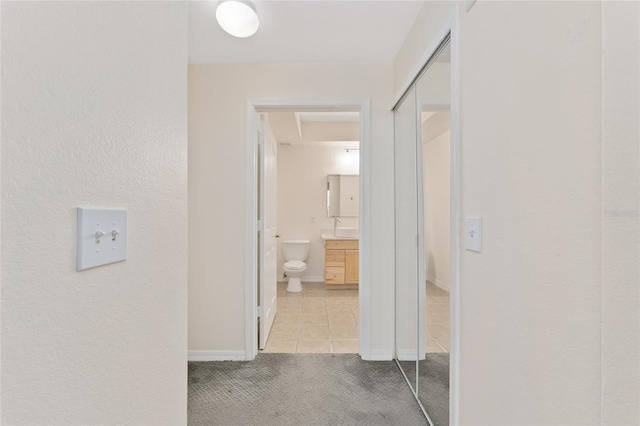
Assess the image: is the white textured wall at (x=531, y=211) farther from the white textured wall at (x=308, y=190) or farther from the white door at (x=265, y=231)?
the white textured wall at (x=308, y=190)

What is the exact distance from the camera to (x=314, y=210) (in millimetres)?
5035

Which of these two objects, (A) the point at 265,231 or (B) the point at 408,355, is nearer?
(B) the point at 408,355

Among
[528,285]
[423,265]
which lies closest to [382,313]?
[423,265]

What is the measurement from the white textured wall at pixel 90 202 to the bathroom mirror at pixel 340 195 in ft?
13.6

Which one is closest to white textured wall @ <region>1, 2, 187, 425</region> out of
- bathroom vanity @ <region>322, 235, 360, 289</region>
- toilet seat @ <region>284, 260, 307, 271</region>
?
toilet seat @ <region>284, 260, 307, 271</region>

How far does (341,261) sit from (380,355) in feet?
7.00

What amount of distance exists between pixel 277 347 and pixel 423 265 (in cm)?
152

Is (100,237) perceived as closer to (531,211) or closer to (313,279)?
(531,211)

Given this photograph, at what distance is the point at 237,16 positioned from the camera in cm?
168

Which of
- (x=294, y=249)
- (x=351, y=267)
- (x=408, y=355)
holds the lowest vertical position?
(x=408, y=355)

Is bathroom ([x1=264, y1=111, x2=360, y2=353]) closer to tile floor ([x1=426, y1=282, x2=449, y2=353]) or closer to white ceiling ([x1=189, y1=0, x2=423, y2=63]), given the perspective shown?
white ceiling ([x1=189, y1=0, x2=423, y2=63])

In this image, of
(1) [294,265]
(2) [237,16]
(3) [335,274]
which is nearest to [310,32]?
(2) [237,16]

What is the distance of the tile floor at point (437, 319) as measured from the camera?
1451 millimetres

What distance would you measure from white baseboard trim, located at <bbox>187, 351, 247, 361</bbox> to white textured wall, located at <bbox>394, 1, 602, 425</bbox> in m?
1.70
